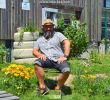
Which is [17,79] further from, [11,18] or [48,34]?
[11,18]

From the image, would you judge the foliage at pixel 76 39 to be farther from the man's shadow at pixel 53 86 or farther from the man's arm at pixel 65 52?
the man's arm at pixel 65 52

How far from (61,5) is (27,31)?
5991mm

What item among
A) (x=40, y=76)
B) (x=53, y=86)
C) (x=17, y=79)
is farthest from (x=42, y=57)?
(x=53, y=86)

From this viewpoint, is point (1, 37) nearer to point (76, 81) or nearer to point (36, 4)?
point (36, 4)

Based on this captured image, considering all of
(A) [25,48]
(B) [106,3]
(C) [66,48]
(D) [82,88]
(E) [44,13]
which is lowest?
(D) [82,88]

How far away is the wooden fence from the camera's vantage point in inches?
Result: 687

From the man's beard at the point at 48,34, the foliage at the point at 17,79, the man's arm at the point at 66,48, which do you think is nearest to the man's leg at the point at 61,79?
the man's arm at the point at 66,48

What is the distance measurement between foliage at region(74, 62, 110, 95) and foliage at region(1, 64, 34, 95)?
1014mm

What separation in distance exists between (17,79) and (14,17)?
8.49 metres

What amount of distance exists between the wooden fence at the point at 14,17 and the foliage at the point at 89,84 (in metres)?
7.60

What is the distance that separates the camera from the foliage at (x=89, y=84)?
973 cm

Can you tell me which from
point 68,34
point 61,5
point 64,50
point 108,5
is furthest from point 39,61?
point 108,5

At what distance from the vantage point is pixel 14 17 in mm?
17875

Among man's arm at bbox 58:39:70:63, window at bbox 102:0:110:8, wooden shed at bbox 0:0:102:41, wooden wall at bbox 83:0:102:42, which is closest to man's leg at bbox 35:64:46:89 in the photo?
man's arm at bbox 58:39:70:63
